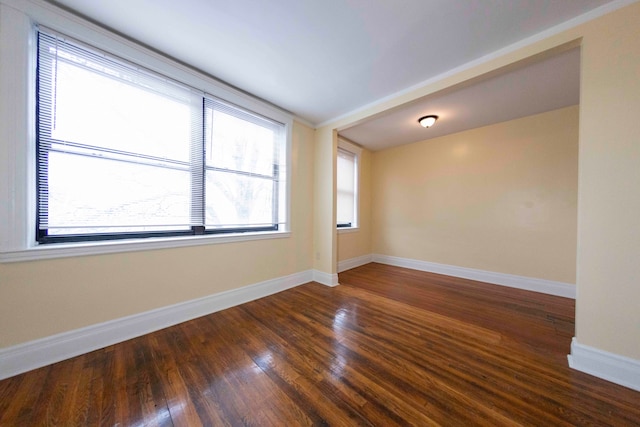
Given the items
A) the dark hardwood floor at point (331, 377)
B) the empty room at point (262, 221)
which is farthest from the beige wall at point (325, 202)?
the dark hardwood floor at point (331, 377)

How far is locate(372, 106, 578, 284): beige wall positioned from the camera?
114 inches

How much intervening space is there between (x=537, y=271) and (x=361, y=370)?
3.41m

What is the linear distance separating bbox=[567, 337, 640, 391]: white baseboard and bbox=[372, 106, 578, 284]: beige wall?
203cm

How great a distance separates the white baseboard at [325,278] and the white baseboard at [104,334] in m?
1.13

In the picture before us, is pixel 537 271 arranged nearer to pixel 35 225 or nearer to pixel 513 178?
pixel 513 178

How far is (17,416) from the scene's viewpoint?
1.11m

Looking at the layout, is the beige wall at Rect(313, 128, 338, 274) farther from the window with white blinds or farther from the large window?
the large window

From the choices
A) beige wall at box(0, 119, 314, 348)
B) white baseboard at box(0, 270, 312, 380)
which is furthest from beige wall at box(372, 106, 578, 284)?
white baseboard at box(0, 270, 312, 380)

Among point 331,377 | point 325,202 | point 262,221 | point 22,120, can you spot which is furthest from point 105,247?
point 325,202

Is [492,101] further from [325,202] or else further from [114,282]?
[114,282]

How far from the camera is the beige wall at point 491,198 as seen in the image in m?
2.89

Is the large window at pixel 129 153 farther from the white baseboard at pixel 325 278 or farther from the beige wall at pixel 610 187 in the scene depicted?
the beige wall at pixel 610 187

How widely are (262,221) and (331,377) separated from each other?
2.03 meters

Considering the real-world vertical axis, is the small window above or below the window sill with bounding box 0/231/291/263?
above
